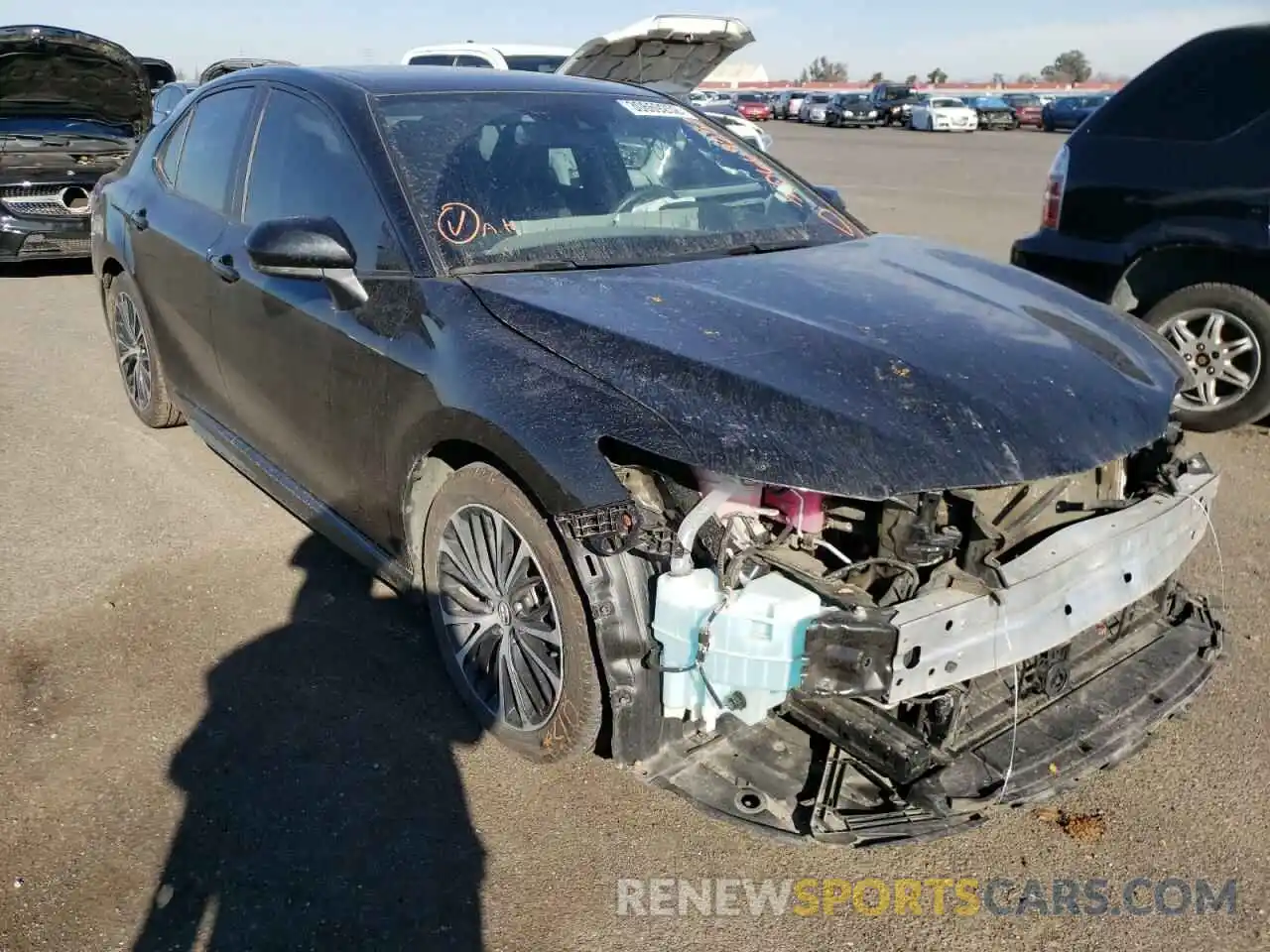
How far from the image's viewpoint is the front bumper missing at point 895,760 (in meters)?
2.29

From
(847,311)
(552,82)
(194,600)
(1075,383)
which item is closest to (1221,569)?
(1075,383)

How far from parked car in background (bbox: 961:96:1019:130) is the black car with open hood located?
3697cm

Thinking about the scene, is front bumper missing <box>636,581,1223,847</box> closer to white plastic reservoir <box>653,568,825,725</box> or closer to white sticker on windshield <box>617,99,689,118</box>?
white plastic reservoir <box>653,568,825,725</box>

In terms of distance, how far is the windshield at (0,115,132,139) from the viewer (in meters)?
8.68

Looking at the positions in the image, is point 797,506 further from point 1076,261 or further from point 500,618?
point 1076,261

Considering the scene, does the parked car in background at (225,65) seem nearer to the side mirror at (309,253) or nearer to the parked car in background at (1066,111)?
the side mirror at (309,253)

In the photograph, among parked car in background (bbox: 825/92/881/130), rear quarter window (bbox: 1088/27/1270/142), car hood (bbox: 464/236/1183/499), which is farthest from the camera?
parked car in background (bbox: 825/92/881/130)

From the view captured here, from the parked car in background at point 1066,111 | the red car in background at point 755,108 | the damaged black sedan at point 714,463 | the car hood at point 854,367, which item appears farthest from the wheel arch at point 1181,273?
the red car in background at point 755,108

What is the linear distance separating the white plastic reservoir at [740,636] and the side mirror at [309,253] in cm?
131

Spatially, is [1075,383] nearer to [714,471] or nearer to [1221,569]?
[714,471]

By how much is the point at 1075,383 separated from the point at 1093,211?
3318 mm

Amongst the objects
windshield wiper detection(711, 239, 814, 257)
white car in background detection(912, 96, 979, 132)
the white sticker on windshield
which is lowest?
white car in background detection(912, 96, 979, 132)

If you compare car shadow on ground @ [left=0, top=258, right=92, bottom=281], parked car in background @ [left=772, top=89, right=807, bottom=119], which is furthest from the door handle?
parked car in background @ [left=772, top=89, right=807, bottom=119]

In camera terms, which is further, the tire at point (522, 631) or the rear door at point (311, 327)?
the rear door at point (311, 327)
